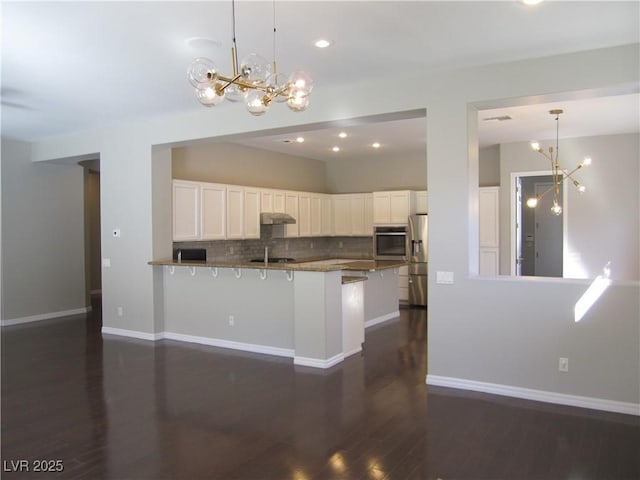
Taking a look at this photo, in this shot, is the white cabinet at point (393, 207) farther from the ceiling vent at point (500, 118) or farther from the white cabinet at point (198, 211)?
the white cabinet at point (198, 211)

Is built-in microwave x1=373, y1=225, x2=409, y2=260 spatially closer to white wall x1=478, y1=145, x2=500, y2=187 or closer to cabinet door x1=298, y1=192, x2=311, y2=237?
cabinet door x1=298, y1=192, x2=311, y2=237

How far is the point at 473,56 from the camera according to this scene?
13.5 feet

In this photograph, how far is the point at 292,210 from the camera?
911 cm

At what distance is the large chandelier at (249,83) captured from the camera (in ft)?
9.64

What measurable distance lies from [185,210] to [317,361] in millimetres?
3075

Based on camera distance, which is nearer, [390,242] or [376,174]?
[390,242]

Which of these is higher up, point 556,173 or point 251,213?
point 556,173

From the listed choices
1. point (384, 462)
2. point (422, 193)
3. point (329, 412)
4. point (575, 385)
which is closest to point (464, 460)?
point (384, 462)

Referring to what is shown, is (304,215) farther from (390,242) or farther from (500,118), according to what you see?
(500,118)

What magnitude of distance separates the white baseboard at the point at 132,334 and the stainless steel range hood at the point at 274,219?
2603mm

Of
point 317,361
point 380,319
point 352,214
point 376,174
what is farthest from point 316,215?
point 317,361

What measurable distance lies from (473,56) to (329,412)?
3111 mm

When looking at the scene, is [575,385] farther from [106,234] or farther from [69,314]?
[69,314]

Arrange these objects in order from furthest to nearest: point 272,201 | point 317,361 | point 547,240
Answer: point 547,240
point 272,201
point 317,361
